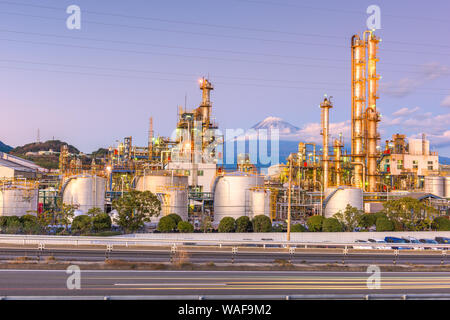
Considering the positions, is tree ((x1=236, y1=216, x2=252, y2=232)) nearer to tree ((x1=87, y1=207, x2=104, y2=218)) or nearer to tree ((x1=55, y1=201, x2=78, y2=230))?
tree ((x1=87, y1=207, x2=104, y2=218))

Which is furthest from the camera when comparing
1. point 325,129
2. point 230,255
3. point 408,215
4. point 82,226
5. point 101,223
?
point 325,129

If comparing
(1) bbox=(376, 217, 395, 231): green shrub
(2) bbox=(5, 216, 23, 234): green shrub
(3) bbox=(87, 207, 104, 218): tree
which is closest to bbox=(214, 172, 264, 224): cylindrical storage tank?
(3) bbox=(87, 207, 104, 218): tree

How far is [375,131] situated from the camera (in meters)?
54.6

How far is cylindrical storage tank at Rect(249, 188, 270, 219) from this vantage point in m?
41.2

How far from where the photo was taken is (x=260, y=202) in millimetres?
41375

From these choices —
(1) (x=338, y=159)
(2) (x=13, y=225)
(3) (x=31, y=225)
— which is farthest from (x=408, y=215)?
(2) (x=13, y=225)

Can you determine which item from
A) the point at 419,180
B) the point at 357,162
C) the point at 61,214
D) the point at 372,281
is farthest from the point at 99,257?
the point at 419,180

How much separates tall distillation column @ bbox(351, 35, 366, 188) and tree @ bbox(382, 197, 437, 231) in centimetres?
1597

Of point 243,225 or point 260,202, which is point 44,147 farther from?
point 243,225

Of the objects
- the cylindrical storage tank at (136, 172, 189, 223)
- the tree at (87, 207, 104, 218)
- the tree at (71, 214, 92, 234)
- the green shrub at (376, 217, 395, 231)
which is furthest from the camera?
the cylindrical storage tank at (136, 172, 189, 223)

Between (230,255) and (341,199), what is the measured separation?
27.8 meters

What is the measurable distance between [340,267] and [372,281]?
243cm

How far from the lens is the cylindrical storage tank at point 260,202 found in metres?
41.2
